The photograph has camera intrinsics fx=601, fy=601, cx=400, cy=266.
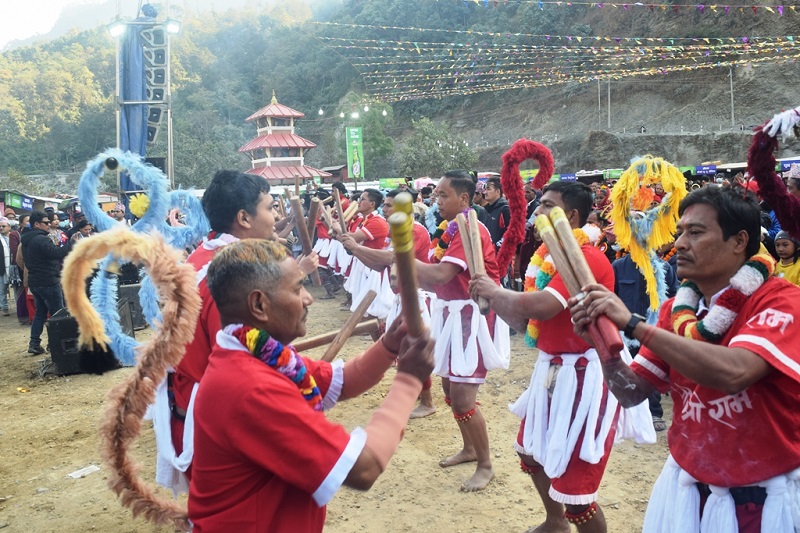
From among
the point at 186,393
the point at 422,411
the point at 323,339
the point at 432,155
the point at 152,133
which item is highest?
the point at 432,155

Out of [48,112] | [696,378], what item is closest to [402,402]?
[696,378]

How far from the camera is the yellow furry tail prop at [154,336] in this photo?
2158mm

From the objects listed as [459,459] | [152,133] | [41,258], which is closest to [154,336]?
[459,459]

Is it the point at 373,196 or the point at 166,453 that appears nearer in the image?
the point at 166,453

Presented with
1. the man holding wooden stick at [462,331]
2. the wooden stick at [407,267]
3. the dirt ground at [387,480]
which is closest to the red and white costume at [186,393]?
the dirt ground at [387,480]

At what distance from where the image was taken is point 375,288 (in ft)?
28.2

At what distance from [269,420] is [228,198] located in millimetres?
1818

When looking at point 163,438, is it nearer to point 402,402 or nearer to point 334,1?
point 402,402

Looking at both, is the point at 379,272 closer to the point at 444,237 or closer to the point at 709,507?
the point at 444,237

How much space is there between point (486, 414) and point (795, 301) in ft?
14.3

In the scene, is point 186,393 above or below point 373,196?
below

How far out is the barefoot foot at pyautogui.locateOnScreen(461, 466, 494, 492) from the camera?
180 inches

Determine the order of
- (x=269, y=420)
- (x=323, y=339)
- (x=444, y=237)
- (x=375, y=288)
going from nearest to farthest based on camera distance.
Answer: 1. (x=269, y=420)
2. (x=323, y=339)
3. (x=444, y=237)
4. (x=375, y=288)

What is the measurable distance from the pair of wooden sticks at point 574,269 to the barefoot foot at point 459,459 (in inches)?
125
